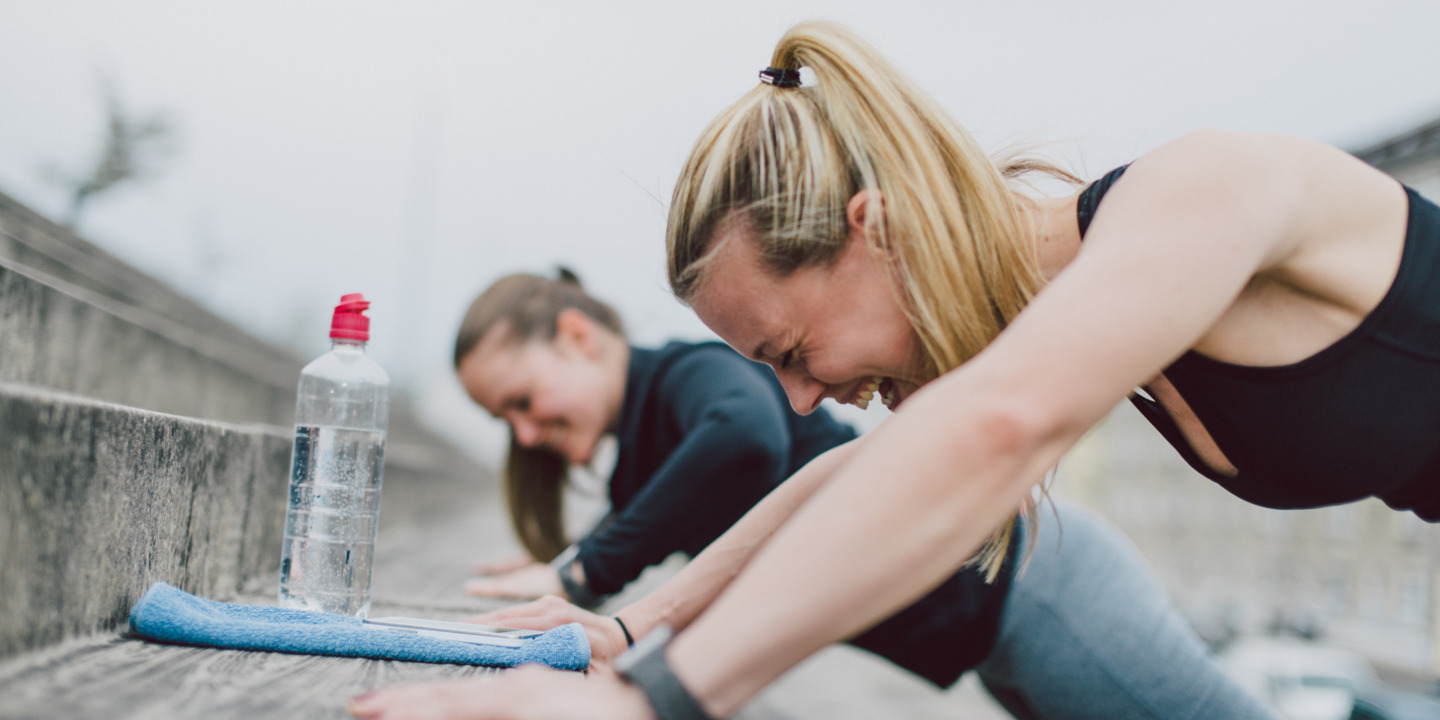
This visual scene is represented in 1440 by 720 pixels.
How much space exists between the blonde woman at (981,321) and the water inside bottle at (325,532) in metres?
0.68

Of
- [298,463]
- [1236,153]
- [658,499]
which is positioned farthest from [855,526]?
[658,499]

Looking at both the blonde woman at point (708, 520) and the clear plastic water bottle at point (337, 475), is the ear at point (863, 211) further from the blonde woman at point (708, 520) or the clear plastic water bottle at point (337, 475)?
the clear plastic water bottle at point (337, 475)

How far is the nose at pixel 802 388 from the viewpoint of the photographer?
151 centimetres

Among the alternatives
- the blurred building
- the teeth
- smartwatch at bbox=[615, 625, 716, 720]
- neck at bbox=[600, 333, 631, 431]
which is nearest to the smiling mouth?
the teeth

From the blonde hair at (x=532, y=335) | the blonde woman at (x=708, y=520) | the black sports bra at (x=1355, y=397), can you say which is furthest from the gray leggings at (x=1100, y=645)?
the blonde hair at (x=532, y=335)

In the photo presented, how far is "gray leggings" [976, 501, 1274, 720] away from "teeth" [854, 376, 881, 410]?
1.79ft

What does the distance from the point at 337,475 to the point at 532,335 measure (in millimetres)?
1051

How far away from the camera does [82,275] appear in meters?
4.21

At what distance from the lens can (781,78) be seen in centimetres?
143

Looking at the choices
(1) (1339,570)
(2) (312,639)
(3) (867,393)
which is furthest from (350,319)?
(1) (1339,570)

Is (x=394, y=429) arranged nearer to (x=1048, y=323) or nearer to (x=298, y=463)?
(x=298, y=463)

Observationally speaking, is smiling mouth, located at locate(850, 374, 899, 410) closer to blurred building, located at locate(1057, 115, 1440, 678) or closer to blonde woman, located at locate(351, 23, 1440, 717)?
blonde woman, located at locate(351, 23, 1440, 717)

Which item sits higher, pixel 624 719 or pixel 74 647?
pixel 624 719

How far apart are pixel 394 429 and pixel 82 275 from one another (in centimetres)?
605
